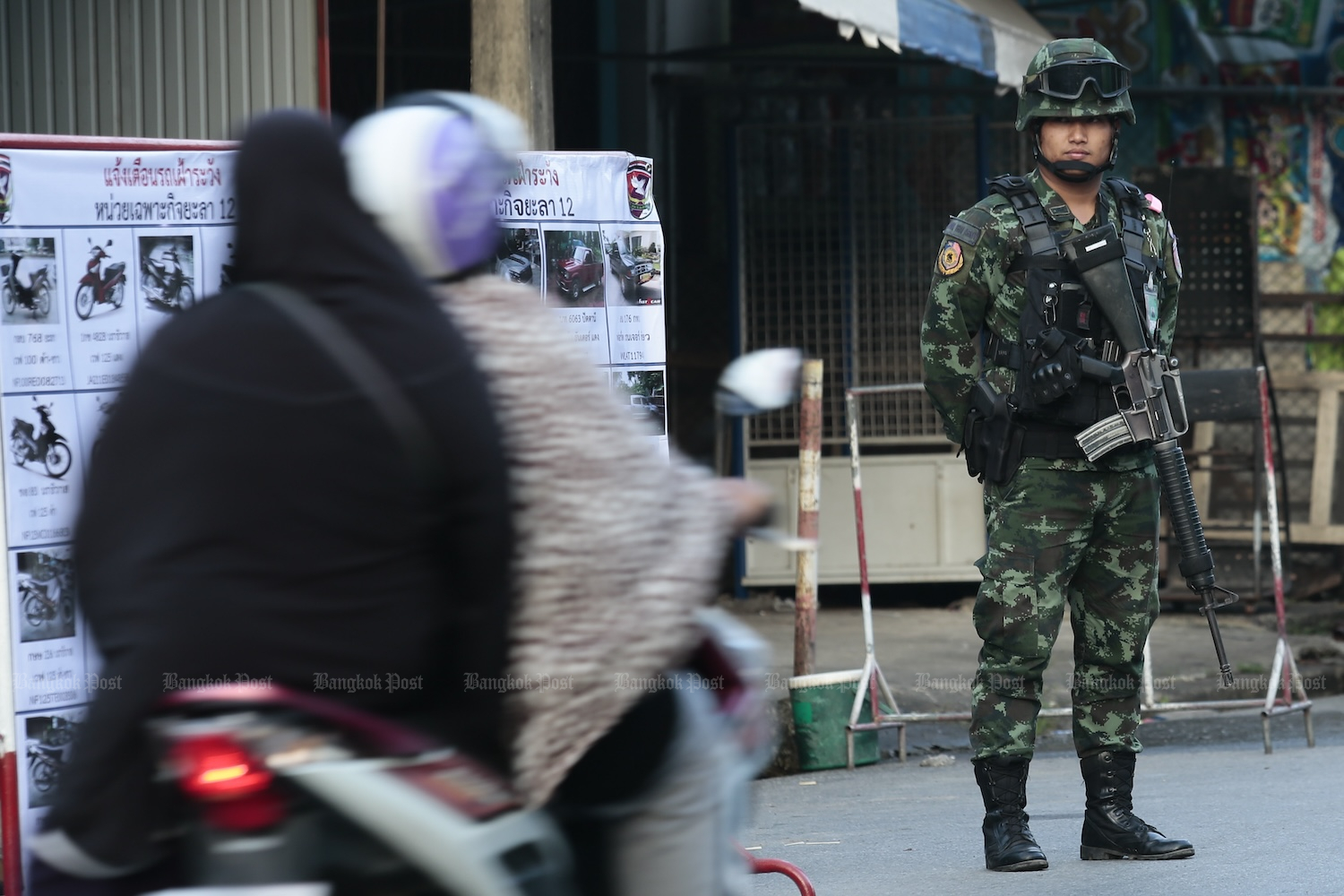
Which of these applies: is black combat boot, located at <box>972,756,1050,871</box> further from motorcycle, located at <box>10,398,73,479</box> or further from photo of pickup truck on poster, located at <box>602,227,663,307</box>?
motorcycle, located at <box>10,398,73,479</box>

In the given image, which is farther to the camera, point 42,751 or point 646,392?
point 646,392

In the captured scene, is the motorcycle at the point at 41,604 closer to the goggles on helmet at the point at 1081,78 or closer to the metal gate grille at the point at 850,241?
the goggles on helmet at the point at 1081,78

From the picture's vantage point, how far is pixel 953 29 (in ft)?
22.8

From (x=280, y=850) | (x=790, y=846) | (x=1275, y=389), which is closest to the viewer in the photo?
(x=280, y=850)

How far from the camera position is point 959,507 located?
938cm

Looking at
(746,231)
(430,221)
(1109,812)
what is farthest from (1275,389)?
(430,221)

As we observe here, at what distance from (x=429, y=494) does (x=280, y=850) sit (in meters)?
0.42

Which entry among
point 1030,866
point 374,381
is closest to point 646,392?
point 1030,866

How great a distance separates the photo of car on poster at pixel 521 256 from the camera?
4.74 m

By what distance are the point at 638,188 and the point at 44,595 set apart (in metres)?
2.04

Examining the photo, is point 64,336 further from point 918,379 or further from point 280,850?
point 918,379

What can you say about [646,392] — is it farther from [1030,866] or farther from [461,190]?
[461,190]

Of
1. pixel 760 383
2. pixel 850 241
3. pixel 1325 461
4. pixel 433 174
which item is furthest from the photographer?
pixel 1325 461

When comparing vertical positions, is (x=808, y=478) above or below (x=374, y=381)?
below
